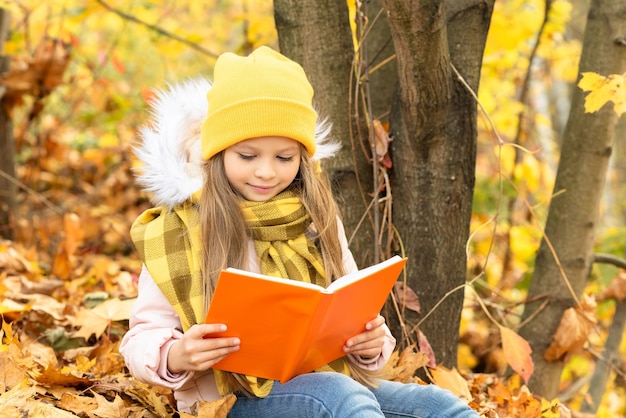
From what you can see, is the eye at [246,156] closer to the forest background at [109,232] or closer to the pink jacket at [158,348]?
the pink jacket at [158,348]

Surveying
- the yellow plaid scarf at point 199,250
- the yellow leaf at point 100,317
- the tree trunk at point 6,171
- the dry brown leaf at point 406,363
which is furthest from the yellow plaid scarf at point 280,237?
the tree trunk at point 6,171

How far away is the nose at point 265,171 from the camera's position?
6.44 feet

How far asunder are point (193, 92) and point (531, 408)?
4.75 feet

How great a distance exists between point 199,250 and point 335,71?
949 mm

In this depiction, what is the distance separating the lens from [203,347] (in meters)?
1.74

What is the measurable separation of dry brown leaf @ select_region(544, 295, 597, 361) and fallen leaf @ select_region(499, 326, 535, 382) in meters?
0.47

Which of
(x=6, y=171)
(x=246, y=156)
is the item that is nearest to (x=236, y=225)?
(x=246, y=156)

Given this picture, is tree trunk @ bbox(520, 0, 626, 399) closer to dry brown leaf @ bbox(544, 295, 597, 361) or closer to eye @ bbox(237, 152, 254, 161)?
dry brown leaf @ bbox(544, 295, 597, 361)

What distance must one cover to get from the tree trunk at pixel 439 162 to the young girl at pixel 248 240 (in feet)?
1.60

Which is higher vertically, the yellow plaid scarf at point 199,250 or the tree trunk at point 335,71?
the tree trunk at point 335,71

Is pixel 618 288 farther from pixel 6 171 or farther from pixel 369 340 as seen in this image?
pixel 6 171

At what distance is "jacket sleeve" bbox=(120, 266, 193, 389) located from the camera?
185cm

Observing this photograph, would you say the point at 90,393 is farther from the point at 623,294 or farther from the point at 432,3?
the point at 623,294

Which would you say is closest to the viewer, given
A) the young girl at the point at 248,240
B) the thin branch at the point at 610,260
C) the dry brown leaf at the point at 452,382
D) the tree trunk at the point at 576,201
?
the young girl at the point at 248,240
